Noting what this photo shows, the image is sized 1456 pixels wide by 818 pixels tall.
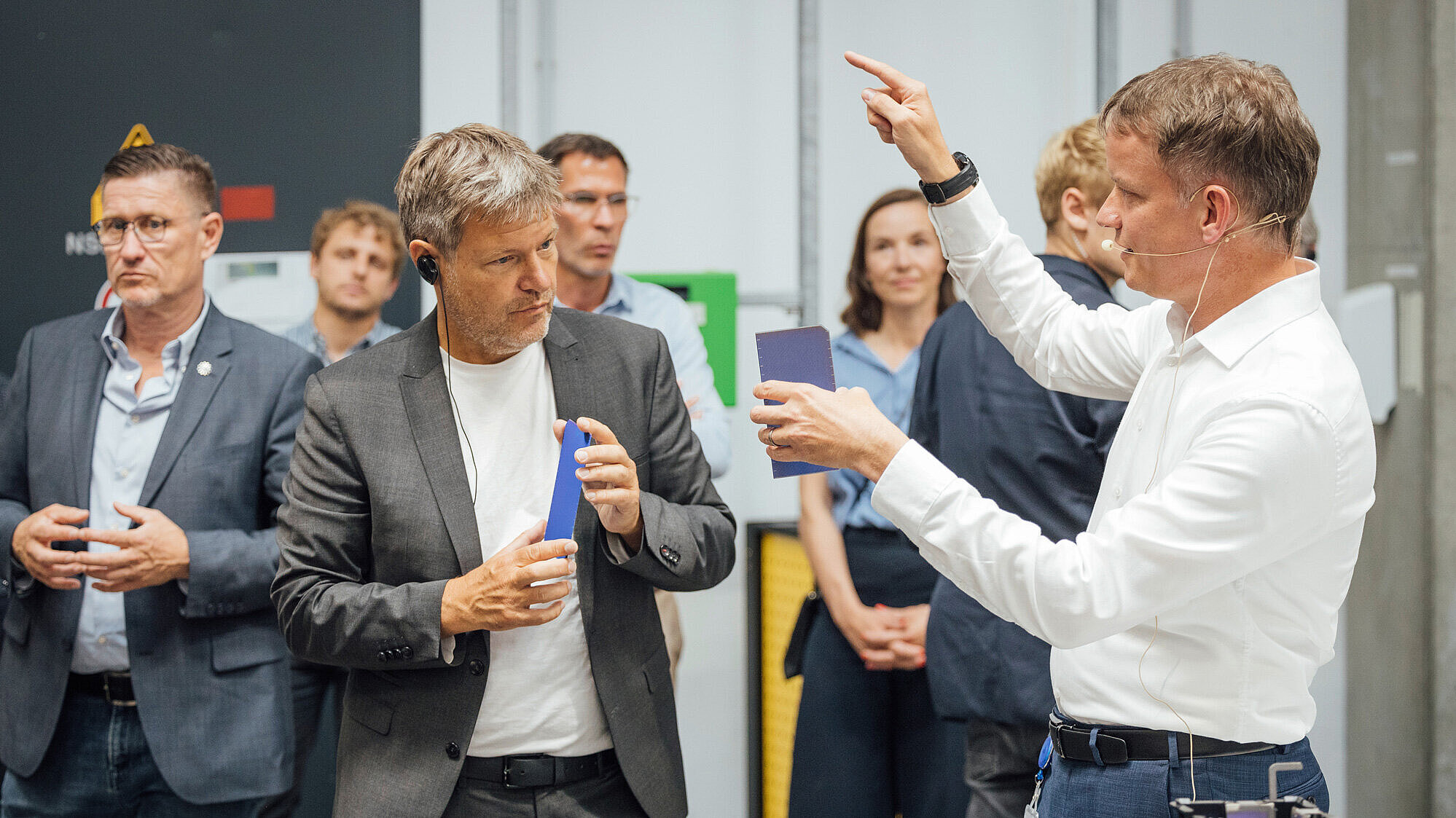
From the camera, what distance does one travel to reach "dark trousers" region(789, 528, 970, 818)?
2709 mm

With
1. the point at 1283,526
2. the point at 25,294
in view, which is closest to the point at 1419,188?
the point at 1283,526

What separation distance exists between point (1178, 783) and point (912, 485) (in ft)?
1.57

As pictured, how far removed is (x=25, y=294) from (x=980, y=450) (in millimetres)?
2727

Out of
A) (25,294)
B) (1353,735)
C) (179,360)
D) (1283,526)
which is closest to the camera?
(1283,526)

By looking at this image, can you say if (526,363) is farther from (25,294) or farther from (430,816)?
(25,294)

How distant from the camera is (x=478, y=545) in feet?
5.30

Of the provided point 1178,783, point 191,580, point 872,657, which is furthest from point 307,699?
point 1178,783

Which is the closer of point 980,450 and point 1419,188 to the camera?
point 980,450

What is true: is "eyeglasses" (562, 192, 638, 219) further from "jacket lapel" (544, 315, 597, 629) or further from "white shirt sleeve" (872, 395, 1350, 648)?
"white shirt sleeve" (872, 395, 1350, 648)

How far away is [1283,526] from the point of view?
48.5 inches

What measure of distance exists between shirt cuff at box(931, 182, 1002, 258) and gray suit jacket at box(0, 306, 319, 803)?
1.40 meters

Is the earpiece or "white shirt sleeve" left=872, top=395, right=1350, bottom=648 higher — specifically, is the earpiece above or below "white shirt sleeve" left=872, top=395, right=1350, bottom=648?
above

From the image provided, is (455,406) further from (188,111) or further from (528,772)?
(188,111)

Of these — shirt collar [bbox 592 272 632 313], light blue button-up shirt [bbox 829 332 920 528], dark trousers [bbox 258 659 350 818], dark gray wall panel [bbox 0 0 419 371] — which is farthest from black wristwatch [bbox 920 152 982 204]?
dark gray wall panel [bbox 0 0 419 371]
